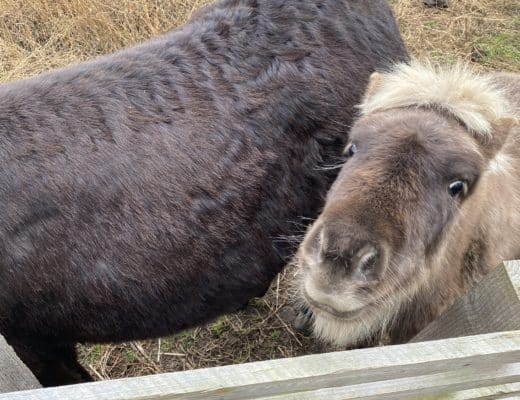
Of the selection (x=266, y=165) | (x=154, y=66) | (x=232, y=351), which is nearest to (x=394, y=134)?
(x=266, y=165)

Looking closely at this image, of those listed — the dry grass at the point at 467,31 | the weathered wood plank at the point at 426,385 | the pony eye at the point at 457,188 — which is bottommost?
the dry grass at the point at 467,31

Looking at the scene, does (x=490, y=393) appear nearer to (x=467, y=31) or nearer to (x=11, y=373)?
(x=11, y=373)

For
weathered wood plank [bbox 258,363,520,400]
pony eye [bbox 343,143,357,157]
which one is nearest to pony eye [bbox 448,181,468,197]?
pony eye [bbox 343,143,357,157]

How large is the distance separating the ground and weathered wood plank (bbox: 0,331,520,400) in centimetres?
212

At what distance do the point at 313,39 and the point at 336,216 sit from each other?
4.39 feet

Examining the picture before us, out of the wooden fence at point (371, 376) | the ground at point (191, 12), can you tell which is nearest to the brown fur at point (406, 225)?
the wooden fence at point (371, 376)

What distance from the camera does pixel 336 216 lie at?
1752 millimetres

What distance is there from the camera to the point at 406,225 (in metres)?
1.81

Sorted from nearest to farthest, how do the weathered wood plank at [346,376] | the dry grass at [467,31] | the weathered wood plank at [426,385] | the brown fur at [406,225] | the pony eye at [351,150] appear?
the weathered wood plank at [346,376], the weathered wood plank at [426,385], the brown fur at [406,225], the pony eye at [351,150], the dry grass at [467,31]

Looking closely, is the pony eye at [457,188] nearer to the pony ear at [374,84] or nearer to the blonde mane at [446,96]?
the blonde mane at [446,96]

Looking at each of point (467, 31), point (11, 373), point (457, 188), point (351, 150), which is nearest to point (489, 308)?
point (457, 188)

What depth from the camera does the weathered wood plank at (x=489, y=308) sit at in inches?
59.3

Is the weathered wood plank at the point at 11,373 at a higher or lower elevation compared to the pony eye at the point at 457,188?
higher

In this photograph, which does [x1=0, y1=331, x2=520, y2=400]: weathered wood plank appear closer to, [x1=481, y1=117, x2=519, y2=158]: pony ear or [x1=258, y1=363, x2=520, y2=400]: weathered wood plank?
[x1=258, y1=363, x2=520, y2=400]: weathered wood plank
